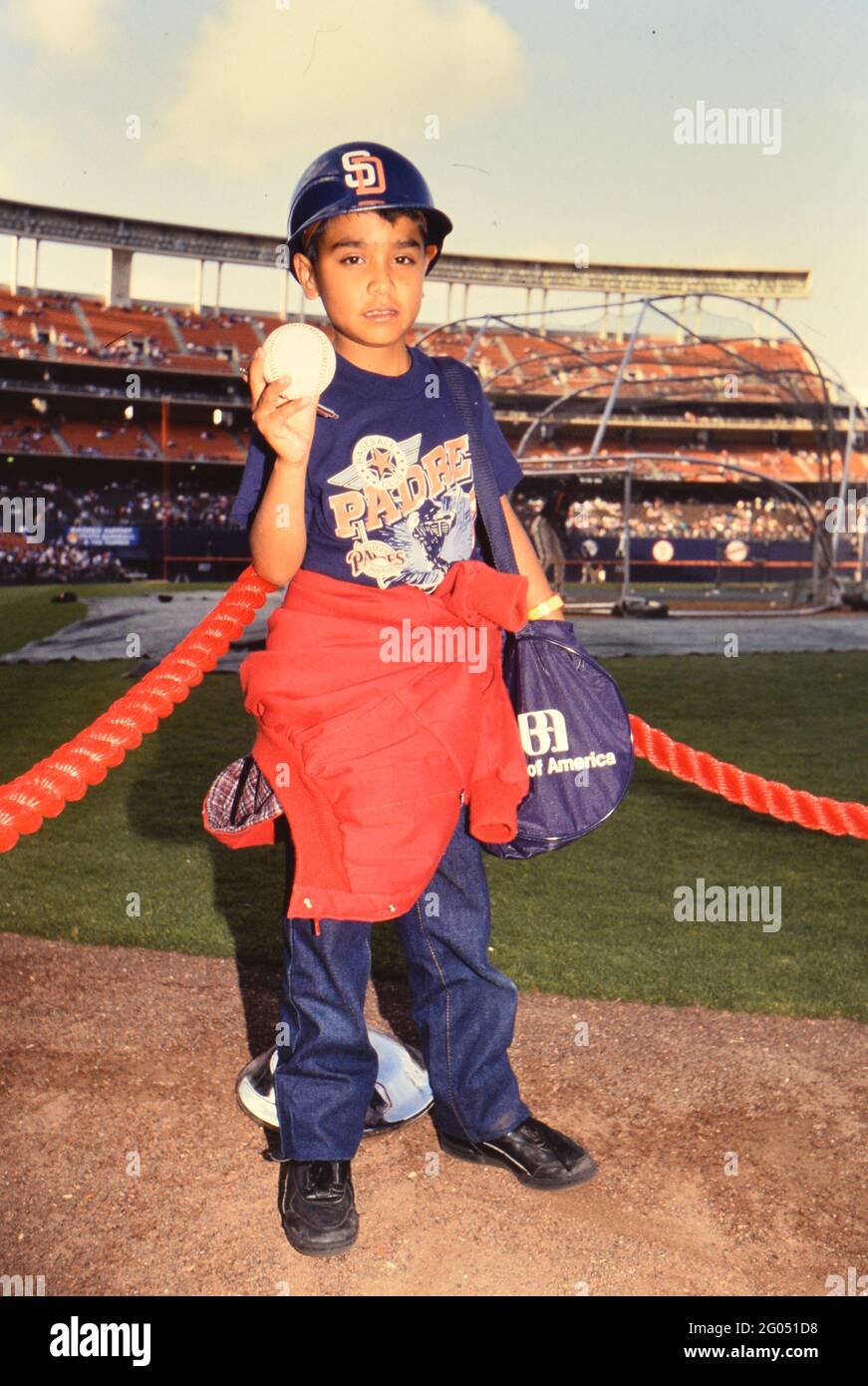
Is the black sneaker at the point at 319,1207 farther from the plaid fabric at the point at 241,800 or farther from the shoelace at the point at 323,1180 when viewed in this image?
the plaid fabric at the point at 241,800

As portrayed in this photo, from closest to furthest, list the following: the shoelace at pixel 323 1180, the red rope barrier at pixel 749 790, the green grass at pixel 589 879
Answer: the shoelace at pixel 323 1180 → the red rope barrier at pixel 749 790 → the green grass at pixel 589 879

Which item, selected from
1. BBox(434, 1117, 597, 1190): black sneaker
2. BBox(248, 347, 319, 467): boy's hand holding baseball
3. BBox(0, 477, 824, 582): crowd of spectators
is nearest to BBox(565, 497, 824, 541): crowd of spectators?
BBox(0, 477, 824, 582): crowd of spectators

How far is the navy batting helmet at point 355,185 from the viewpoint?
216 cm

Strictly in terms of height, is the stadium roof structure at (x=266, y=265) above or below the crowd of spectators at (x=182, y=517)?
above

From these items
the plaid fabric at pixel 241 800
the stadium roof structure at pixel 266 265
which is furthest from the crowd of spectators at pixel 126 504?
the plaid fabric at pixel 241 800

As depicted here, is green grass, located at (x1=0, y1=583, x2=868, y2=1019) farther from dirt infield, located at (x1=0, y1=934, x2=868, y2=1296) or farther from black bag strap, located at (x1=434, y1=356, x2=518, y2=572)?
black bag strap, located at (x1=434, y1=356, x2=518, y2=572)

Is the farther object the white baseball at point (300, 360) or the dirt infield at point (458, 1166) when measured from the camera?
the dirt infield at point (458, 1166)

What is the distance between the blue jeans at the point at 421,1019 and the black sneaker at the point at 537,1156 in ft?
0.09

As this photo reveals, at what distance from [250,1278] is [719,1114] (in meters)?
1.21

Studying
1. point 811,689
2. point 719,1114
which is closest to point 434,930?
point 719,1114

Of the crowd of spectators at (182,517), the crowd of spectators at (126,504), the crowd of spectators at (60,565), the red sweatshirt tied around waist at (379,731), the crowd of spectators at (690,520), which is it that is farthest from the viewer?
the crowd of spectators at (690,520)

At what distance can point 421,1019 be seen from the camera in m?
2.55

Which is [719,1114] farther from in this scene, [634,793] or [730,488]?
[730,488]

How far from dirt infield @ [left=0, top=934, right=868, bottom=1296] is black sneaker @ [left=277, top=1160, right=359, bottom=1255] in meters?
0.03
